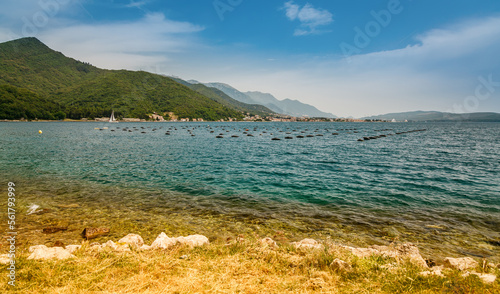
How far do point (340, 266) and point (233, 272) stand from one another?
120 inches

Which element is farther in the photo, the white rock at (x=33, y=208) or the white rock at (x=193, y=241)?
the white rock at (x=33, y=208)

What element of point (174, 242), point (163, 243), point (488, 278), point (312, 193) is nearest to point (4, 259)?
point (163, 243)

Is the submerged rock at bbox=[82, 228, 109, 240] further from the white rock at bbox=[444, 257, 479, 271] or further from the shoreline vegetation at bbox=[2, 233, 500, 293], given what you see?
the white rock at bbox=[444, 257, 479, 271]

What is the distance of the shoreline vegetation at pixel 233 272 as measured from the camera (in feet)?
18.5

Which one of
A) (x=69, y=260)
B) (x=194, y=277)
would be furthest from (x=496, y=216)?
(x=69, y=260)

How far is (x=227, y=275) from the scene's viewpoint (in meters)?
6.19

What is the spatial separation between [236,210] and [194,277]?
9072mm

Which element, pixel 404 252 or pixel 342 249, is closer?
pixel 342 249

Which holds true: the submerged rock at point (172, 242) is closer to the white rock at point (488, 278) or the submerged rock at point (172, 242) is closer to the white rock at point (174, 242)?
the white rock at point (174, 242)

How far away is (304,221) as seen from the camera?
1341 centimetres

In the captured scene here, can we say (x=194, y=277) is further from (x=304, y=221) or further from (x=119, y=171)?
(x=119, y=171)

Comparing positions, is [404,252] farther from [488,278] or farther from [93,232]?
[93,232]

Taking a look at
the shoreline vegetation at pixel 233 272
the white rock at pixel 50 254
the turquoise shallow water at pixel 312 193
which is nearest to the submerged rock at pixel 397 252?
the shoreline vegetation at pixel 233 272

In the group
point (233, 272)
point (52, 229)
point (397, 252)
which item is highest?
point (233, 272)
